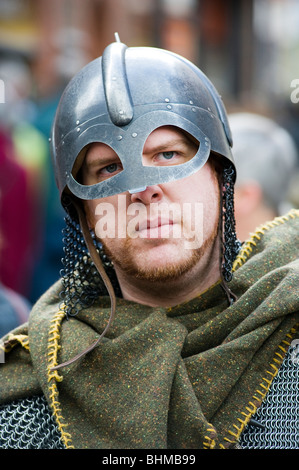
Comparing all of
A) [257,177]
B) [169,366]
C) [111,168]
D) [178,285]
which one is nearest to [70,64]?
[257,177]

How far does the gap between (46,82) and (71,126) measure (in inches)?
362

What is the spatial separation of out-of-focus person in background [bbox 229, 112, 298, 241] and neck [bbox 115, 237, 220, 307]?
1.58 metres

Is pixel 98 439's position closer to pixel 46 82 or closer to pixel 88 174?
pixel 88 174

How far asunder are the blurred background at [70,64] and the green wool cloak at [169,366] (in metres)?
2.50

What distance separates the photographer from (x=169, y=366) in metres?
3.08

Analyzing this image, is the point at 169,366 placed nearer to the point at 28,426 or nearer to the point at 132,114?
the point at 28,426

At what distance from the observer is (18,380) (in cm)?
340

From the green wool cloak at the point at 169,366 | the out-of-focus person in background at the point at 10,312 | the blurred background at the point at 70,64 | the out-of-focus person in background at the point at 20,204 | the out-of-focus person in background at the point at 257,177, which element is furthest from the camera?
the blurred background at the point at 70,64

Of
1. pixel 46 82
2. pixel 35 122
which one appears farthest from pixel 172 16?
pixel 35 122

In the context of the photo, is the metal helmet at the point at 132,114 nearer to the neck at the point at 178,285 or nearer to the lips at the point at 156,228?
the lips at the point at 156,228

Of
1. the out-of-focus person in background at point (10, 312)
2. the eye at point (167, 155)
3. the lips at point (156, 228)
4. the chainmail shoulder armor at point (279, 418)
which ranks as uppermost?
the eye at point (167, 155)

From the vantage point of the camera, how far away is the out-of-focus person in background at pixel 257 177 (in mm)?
5090

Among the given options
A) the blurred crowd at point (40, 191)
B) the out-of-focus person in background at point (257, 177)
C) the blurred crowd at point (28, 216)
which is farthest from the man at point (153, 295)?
the blurred crowd at point (28, 216)

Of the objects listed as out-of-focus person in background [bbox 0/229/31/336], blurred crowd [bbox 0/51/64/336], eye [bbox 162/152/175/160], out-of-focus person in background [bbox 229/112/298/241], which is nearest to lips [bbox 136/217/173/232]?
eye [bbox 162/152/175/160]
